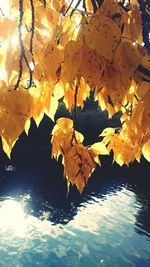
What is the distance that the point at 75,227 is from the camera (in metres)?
21.3

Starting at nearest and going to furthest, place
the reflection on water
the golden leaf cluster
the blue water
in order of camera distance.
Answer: the golden leaf cluster, the reflection on water, the blue water

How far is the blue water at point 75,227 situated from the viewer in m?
17.9

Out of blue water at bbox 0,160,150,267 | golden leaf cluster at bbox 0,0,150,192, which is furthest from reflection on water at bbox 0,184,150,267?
golden leaf cluster at bbox 0,0,150,192

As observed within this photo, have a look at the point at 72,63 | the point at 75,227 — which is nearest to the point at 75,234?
the point at 75,227

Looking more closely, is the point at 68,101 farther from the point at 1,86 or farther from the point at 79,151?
the point at 1,86

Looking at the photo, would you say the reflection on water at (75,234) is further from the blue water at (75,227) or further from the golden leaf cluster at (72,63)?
the golden leaf cluster at (72,63)

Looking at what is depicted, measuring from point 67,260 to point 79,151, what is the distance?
1694 cm

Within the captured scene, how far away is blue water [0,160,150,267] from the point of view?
1786cm

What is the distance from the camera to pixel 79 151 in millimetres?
1934

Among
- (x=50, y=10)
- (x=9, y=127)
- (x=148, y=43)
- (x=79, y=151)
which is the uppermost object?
(x=50, y=10)

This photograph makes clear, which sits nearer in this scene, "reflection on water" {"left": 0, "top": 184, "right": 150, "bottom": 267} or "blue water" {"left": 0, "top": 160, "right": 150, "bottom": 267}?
"reflection on water" {"left": 0, "top": 184, "right": 150, "bottom": 267}

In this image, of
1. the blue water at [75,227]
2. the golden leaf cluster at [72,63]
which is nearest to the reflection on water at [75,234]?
the blue water at [75,227]

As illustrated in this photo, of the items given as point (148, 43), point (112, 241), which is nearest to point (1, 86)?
point (148, 43)

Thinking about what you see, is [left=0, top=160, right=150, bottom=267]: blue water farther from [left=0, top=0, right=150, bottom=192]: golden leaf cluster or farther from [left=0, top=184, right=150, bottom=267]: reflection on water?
[left=0, top=0, right=150, bottom=192]: golden leaf cluster
